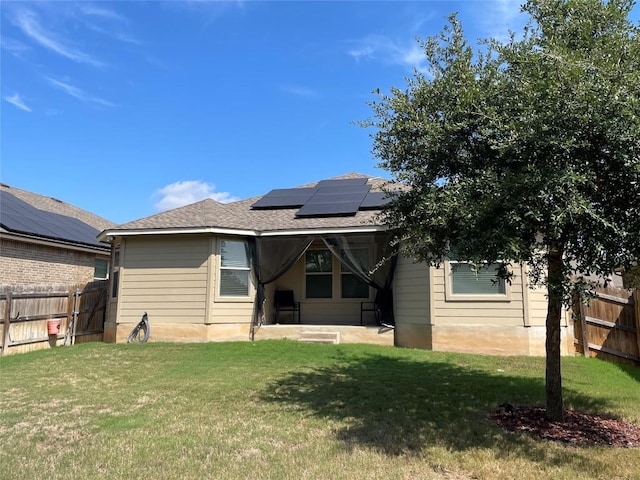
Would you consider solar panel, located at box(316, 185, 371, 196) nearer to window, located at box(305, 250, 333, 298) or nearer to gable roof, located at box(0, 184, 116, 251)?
window, located at box(305, 250, 333, 298)

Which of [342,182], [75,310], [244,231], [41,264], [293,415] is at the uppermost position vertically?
[342,182]

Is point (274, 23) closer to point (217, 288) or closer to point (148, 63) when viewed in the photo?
point (148, 63)

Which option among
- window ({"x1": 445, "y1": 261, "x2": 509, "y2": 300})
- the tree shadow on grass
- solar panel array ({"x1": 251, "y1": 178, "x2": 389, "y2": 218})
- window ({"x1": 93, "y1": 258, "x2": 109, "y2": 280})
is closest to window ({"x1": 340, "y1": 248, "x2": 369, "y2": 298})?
solar panel array ({"x1": 251, "y1": 178, "x2": 389, "y2": 218})

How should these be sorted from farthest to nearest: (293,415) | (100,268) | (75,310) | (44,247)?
1. (100,268)
2. (44,247)
3. (75,310)
4. (293,415)

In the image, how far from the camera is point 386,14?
7656mm

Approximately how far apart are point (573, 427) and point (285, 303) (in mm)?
8880

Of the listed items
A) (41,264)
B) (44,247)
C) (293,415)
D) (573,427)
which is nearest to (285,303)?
(293,415)

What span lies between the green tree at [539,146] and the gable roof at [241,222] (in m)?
5.49

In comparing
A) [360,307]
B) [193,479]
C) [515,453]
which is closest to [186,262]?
[360,307]

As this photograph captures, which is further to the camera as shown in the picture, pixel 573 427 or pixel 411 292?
pixel 411 292

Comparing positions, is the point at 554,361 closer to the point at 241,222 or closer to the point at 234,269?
the point at 234,269

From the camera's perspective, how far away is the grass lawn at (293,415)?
3.75 m

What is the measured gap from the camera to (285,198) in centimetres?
1407

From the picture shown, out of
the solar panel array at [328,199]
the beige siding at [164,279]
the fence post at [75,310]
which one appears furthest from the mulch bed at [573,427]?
the fence post at [75,310]
